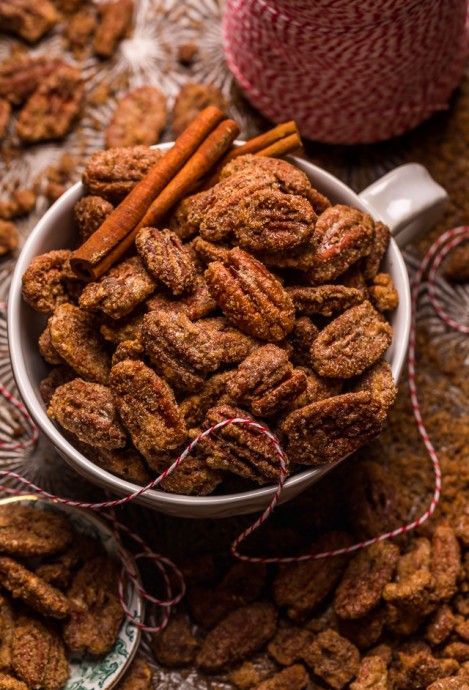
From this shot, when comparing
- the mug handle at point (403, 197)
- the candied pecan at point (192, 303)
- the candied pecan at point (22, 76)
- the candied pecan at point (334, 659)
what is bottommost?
the candied pecan at point (334, 659)

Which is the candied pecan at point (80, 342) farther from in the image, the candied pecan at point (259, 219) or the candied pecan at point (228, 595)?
the candied pecan at point (228, 595)

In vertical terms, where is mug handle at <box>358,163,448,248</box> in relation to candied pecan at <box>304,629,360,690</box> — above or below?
above

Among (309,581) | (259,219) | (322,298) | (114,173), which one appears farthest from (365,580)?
(114,173)

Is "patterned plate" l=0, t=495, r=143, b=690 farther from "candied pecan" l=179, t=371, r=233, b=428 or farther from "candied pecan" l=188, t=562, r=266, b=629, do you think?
"candied pecan" l=179, t=371, r=233, b=428

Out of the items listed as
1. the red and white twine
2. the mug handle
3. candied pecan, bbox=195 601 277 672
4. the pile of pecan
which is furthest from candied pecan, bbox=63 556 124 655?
the mug handle

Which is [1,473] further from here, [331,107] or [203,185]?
[331,107]

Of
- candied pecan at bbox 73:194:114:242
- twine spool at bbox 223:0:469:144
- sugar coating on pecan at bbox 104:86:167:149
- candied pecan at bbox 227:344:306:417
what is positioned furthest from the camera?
sugar coating on pecan at bbox 104:86:167:149

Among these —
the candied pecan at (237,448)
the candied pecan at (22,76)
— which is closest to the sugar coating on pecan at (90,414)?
the candied pecan at (237,448)
